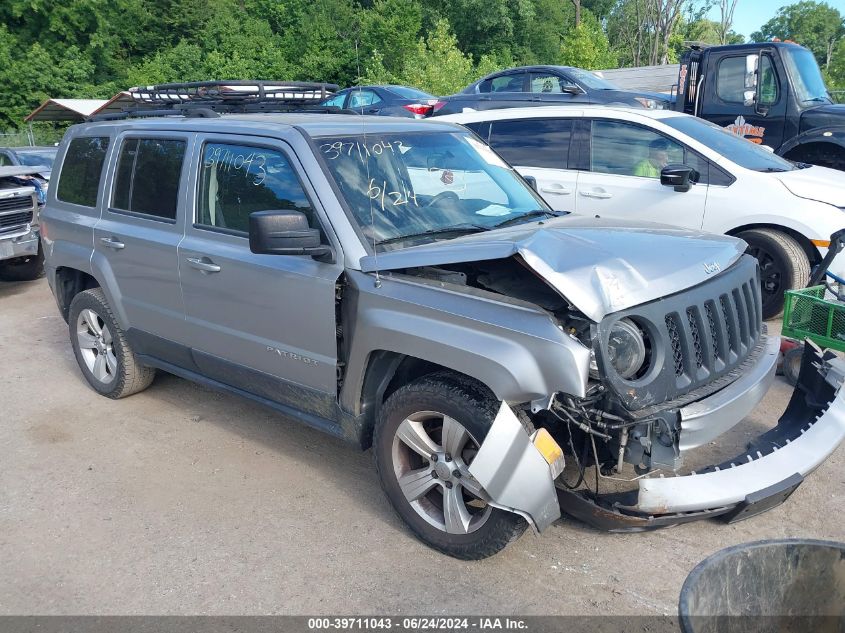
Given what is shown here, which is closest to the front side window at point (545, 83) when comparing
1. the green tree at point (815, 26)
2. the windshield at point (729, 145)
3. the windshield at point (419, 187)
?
the windshield at point (729, 145)

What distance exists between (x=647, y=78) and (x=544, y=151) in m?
10.8

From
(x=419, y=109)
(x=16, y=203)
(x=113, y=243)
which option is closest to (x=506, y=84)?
(x=419, y=109)

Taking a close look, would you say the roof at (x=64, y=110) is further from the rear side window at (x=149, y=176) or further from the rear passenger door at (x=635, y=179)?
the rear side window at (x=149, y=176)

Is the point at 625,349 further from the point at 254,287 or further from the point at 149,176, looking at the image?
the point at 149,176

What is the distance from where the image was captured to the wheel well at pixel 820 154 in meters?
9.80

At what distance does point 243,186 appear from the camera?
4246 mm

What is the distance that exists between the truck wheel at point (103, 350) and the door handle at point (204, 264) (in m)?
1.21

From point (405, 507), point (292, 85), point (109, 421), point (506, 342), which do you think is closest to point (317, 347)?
point (405, 507)

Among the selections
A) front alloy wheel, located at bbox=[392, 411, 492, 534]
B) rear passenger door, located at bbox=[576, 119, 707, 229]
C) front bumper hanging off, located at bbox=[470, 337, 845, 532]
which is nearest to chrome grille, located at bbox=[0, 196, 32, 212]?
rear passenger door, located at bbox=[576, 119, 707, 229]

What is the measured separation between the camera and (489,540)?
10.9 ft

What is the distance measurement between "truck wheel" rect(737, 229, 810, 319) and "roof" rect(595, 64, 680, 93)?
1031cm

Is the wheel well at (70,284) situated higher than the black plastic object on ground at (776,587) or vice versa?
the black plastic object on ground at (776,587)

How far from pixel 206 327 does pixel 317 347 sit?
0.97 metres

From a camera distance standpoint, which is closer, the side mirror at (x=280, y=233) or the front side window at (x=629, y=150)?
the side mirror at (x=280, y=233)
